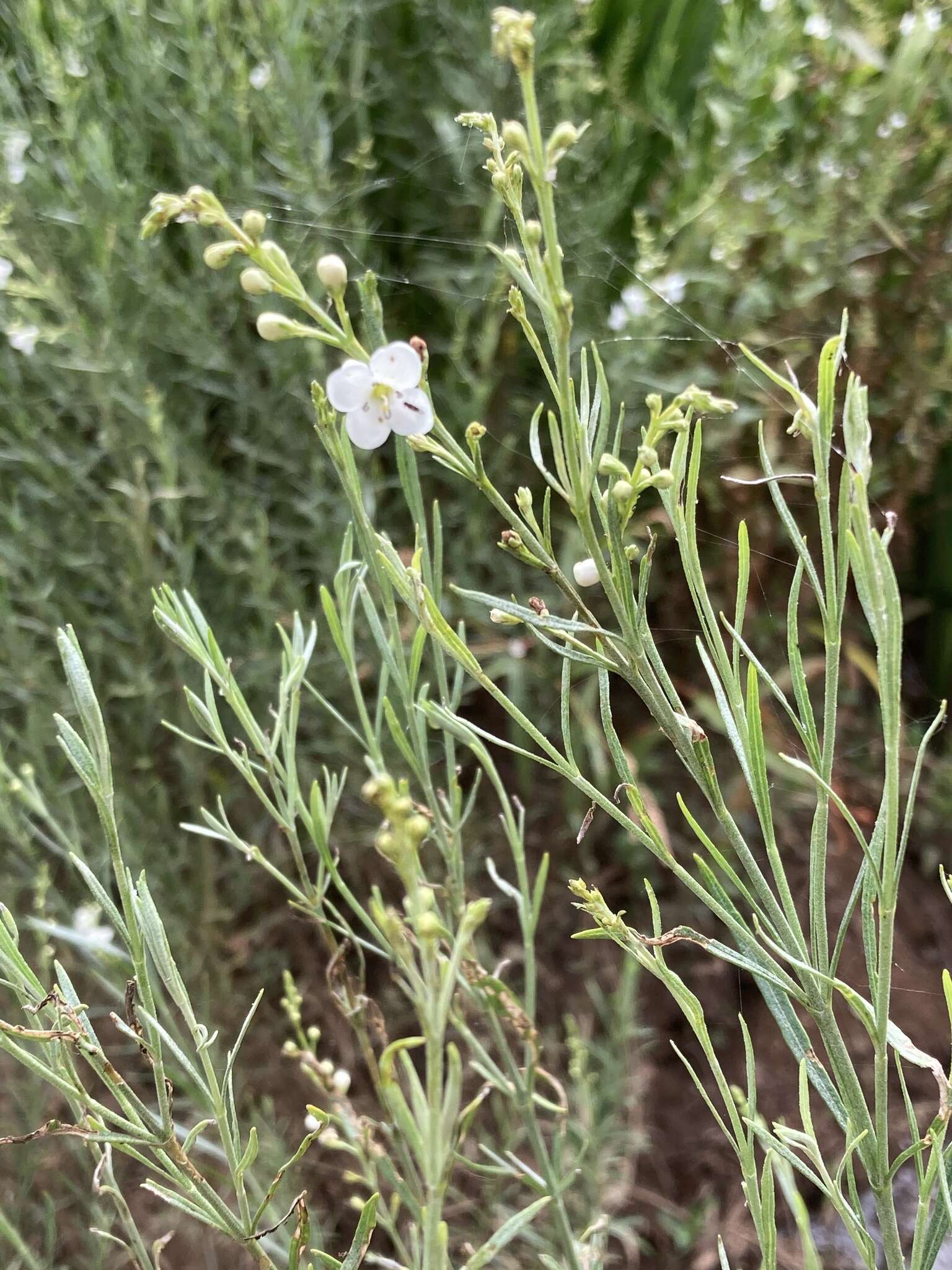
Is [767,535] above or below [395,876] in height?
above

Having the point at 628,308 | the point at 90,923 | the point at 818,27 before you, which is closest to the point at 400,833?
the point at 90,923

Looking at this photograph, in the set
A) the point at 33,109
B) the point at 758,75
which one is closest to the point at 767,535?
the point at 758,75

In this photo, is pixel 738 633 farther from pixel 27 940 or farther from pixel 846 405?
pixel 27 940

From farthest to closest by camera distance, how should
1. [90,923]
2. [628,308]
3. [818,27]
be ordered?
1. [818,27]
2. [628,308]
3. [90,923]

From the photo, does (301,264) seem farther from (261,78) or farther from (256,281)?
(256,281)

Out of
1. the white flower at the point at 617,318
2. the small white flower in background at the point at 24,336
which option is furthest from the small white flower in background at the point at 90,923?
the white flower at the point at 617,318

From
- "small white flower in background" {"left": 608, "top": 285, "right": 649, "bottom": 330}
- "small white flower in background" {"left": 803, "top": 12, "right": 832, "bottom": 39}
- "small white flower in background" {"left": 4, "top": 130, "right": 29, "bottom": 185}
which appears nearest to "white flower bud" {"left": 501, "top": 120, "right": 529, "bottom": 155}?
"small white flower in background" {"left": 608, "top": 285, "right": 649, "bottom": 330}

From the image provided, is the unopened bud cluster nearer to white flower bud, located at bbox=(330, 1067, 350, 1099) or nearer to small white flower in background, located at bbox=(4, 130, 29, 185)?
white flower bud, located at bbox=(330, 1067, 350, 1099)
